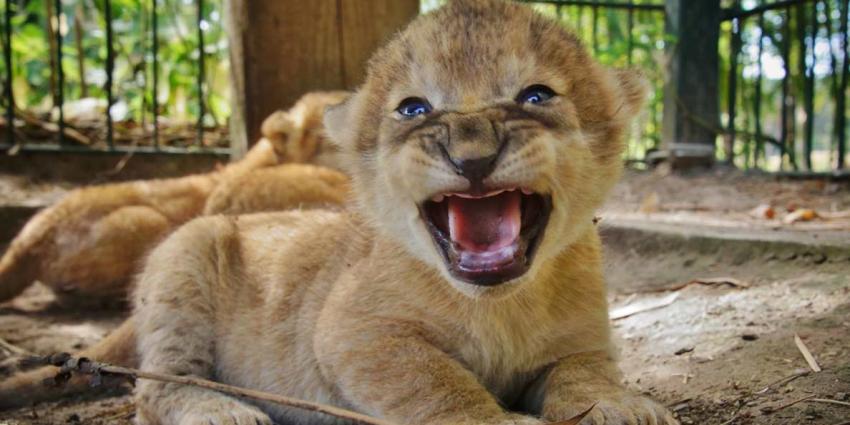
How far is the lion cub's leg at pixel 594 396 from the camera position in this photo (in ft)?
8.91

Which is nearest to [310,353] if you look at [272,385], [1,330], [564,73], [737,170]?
[272,385]

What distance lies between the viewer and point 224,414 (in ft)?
11.2

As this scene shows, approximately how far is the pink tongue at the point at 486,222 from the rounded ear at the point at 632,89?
0.94 metres

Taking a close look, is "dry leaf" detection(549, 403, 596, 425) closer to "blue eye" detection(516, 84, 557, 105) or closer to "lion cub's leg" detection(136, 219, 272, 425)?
"blue eye" detection(516, 84, 557, 105)

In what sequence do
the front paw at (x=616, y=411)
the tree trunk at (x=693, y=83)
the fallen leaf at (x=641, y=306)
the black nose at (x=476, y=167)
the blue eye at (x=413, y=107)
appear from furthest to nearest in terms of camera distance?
the tree trunk at (x=693, y=83) → the fallen leaf at (x=641, y=306) → the blue eye at (x=413, y=107) → the front paw at (x=616, y=411) → the black nose at (x=476, y=167)

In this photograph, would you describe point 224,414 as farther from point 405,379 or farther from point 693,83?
point 693,83

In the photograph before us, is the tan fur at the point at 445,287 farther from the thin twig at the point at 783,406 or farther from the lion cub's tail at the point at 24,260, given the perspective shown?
the lion cub's tail at the point at 24,260

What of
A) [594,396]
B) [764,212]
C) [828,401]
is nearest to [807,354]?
[828,401]

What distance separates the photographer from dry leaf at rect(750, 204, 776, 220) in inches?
265

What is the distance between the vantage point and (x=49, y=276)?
243 inches

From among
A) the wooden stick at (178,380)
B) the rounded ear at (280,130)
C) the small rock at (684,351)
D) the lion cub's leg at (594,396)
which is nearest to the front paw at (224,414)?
the wooden stick at (178,380)

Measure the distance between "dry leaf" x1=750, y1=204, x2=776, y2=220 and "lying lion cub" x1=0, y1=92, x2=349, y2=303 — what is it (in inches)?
132

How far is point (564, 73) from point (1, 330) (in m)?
4.02

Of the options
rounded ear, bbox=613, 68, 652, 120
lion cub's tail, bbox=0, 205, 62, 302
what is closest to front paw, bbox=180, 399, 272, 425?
rounded ear, bbox=613, 68, 652, 120
